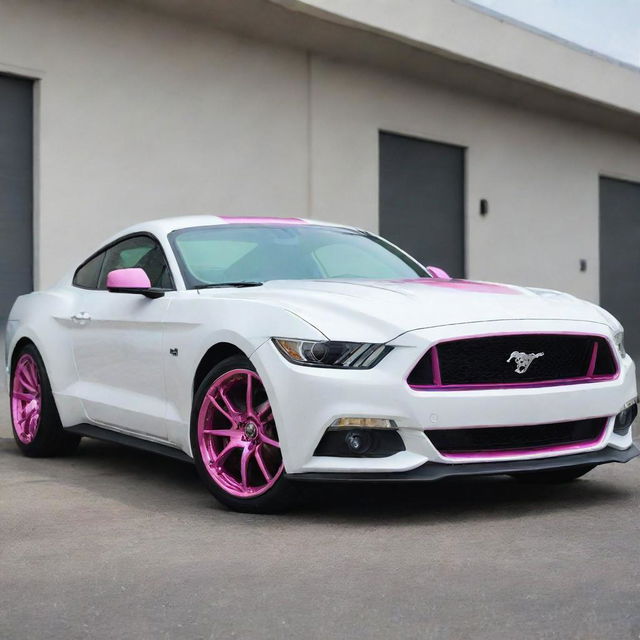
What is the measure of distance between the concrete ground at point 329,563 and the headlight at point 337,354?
0.66 metres

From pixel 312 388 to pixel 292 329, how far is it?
0.29 metres

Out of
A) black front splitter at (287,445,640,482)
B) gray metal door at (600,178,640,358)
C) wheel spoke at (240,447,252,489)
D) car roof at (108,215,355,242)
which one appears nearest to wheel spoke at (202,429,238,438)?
wheel spoke at (240,447,252,489)

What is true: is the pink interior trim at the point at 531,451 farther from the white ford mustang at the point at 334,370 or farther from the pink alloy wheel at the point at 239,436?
the pink alloy wheel at the point at 239,436

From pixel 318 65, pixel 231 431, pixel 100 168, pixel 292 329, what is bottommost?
pixel 231 431

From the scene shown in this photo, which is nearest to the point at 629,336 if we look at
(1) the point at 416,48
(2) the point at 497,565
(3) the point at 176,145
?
(1) the point at 416,48

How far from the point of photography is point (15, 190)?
11750 mm

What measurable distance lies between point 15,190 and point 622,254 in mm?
12848

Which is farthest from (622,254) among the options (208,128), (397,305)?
(397,305)

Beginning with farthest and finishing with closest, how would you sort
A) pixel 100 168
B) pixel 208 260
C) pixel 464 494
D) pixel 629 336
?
pixel 629 336 → pixel 100 168 → pixel 208 260 → pixel 464 494

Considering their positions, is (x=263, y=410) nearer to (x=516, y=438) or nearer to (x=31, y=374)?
(x=516, y=438)

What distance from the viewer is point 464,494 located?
6.05 metres

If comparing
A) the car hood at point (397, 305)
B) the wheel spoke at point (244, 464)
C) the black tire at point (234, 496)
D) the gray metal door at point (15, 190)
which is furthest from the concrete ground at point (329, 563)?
the gray metal door at point (15, 190)

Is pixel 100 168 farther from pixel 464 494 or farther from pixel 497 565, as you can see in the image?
pixel 497 565

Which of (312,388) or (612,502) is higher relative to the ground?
(312,388)
